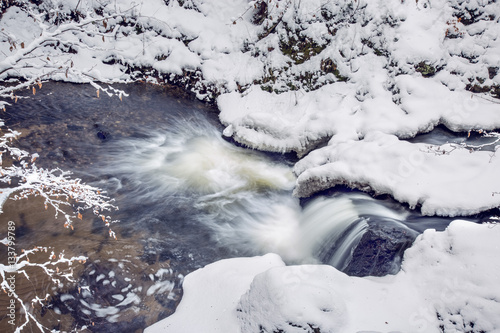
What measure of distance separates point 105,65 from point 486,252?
11034mm

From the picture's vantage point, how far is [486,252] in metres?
3.35

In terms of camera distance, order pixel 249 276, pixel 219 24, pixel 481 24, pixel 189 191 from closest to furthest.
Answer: pixel 249 276 < pixel 189 191 < pixel 481 24 < pixel 219 24

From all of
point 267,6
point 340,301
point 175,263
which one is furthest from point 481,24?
point 175,263

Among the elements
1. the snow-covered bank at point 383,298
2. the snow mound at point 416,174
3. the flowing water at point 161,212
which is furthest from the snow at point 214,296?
the snow mound at point 416,174

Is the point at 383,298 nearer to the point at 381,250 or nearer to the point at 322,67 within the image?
the point at 381,250

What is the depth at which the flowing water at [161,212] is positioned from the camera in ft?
13.9

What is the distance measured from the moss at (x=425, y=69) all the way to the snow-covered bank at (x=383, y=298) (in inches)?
212

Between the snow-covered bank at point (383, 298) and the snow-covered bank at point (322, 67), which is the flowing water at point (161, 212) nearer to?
the snow-covered bank at point (383, 298)

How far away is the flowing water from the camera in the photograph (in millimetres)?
4242

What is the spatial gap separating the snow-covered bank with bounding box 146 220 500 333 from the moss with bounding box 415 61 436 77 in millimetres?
5374

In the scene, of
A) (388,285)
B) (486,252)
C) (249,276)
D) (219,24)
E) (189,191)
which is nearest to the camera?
(486,252)

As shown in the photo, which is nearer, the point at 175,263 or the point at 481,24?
the point at 175,263

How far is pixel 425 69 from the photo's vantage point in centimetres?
766

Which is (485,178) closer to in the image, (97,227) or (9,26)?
(97,227)
